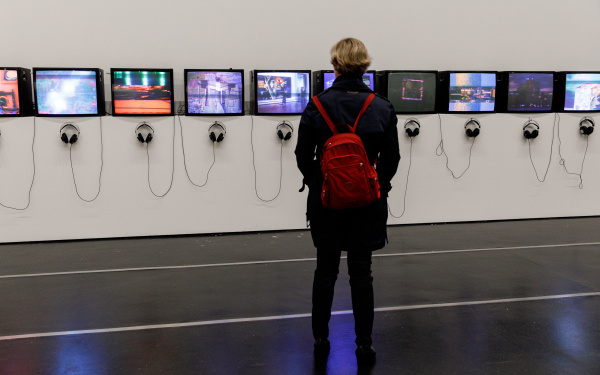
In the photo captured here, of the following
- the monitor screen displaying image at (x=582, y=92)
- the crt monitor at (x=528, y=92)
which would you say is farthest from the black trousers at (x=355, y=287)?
the monitor screen displaying image at (x=582, y=92)

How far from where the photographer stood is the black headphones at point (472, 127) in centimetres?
638

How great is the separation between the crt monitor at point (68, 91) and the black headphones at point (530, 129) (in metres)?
4.53

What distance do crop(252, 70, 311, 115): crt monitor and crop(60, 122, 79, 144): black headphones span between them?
1.75m

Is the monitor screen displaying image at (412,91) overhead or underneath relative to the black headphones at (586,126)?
overhead

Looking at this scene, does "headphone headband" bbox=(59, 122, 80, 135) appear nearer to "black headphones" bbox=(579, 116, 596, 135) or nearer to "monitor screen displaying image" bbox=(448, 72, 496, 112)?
"monitor screen displaying image" bbox=(448, 72, 496, 112)

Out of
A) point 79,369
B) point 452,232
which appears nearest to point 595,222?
point 452,232

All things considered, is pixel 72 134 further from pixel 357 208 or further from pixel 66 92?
pixel 357 208

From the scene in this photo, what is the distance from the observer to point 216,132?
5.94m

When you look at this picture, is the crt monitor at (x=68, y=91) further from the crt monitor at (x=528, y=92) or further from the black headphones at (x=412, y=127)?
the crt monitor at (x=528, y=92)

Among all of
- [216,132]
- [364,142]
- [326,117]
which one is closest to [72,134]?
[216,132]

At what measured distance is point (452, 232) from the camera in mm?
5984

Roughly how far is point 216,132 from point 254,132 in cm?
39

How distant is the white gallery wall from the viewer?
5691 millimetres

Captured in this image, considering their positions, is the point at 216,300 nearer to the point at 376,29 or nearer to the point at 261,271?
the point at 261,271
